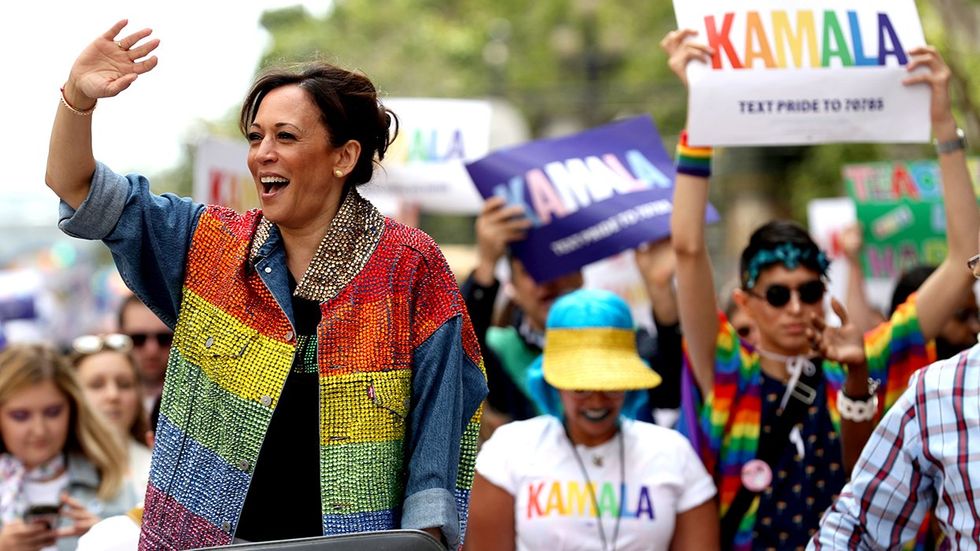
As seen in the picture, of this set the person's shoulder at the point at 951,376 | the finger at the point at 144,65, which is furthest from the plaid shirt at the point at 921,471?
the finger at the point at 144,65

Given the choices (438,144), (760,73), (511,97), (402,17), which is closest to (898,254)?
(438,144)

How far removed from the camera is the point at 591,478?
4.77m

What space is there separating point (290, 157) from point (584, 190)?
10.8ft

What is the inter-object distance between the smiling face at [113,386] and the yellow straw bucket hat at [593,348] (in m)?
2.21

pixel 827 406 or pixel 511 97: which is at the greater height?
pixel 511 97

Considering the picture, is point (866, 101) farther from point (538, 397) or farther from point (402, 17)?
point (402, 17)

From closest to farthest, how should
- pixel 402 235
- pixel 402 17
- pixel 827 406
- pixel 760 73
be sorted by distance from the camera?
pixel 402 235 < pixel 827 406 < pixel 760 73 < pixel 402 17

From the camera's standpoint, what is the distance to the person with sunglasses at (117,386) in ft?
21.0

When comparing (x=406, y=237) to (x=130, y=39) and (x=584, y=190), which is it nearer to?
(x=130, y=39)

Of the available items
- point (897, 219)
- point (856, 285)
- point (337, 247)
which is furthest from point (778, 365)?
point (897, 219)

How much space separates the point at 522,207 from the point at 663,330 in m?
0.92

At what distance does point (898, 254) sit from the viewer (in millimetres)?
8555

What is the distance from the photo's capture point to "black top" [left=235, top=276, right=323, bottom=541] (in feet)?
10.5

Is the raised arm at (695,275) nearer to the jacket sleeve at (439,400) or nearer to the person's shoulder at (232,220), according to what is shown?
the jacket sleeve at (439,400)
